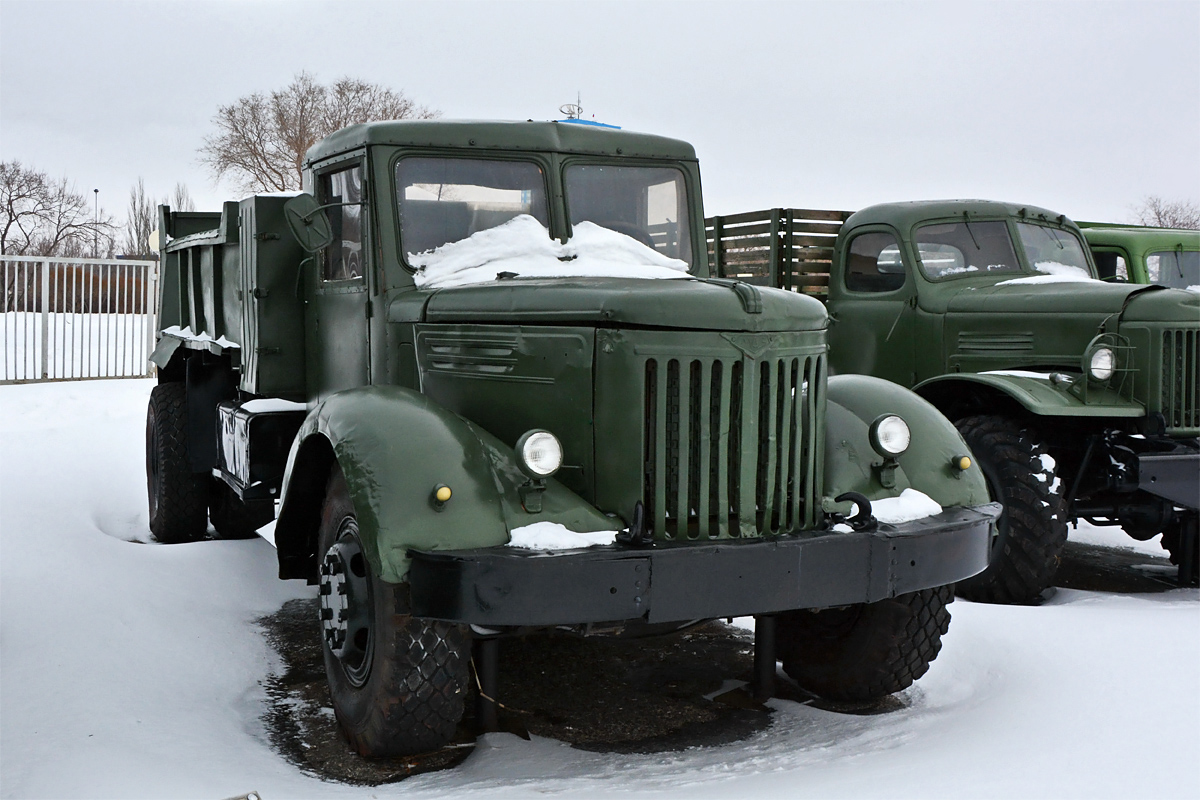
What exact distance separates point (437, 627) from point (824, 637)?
172 cm

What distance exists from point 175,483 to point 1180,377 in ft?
19.0

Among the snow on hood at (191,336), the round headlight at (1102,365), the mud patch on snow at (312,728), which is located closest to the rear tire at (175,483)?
the snow on hood at (191,336)

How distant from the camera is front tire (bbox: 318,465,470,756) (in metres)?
3.60

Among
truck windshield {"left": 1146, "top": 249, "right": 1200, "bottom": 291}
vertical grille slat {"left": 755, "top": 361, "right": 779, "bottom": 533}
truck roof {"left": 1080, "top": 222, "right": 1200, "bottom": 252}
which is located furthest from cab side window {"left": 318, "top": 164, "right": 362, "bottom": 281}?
truck windshield {"left": 1146, "top": 249, "right": 1200, "bottom": 291}

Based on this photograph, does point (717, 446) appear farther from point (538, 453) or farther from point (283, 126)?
point (283, 126)

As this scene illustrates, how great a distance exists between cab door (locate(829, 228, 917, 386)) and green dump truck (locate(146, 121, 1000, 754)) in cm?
274

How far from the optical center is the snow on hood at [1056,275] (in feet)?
23.2

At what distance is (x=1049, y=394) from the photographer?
246 inches

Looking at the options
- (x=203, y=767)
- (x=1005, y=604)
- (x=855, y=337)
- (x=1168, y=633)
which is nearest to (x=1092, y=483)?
(x=1005, y=604)

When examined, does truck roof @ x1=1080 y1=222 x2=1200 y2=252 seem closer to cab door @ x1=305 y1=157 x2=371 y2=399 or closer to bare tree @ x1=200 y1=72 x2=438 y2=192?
cab door @ x1=305 y1=157 x2=371 y2=399

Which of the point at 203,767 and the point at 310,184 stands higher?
the point at 310,184

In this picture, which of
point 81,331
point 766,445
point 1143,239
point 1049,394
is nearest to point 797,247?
point 1049,394

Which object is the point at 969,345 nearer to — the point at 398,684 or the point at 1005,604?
the point at 1005,604

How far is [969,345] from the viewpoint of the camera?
23.3ft
